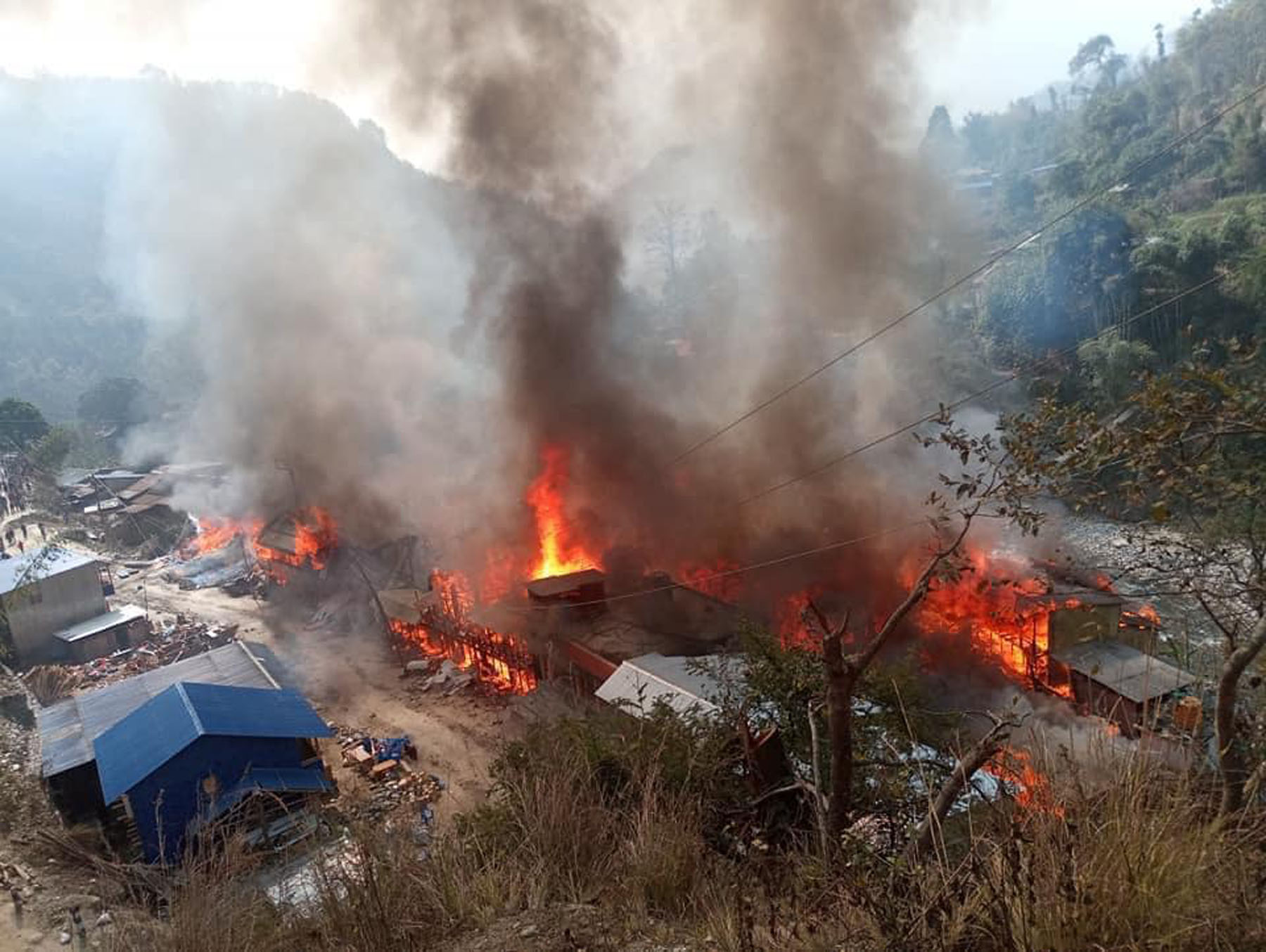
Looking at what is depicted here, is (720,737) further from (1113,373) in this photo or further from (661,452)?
(1113,373)

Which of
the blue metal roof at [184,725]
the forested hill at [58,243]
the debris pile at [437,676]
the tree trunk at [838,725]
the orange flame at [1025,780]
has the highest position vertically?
the forested hill at [58,243]

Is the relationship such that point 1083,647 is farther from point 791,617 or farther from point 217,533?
point 217,533

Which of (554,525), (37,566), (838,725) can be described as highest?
(37,566)

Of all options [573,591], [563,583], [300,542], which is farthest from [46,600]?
[573,591]

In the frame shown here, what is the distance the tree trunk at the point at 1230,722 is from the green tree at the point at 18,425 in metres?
52.8

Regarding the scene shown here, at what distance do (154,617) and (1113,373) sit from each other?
114 feet

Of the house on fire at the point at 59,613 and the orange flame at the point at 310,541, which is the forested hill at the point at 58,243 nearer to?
the orange flame at the point at 310,541

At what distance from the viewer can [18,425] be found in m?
43.3

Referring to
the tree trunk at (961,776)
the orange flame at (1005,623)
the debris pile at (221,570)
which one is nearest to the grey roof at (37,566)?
the debris pile at (221,570)

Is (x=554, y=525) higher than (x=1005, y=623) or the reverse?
higher

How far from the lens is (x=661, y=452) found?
25.4 m

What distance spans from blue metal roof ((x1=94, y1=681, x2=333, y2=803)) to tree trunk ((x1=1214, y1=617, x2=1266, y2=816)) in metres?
13.3

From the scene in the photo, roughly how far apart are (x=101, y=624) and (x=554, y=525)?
14.1 metres

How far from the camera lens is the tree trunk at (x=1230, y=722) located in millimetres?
3270
